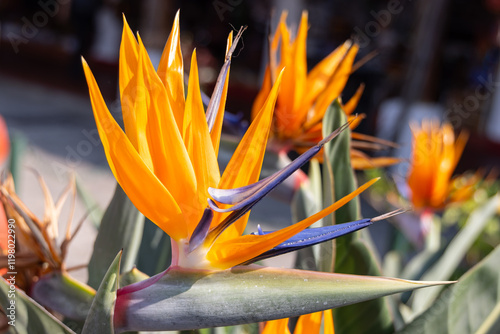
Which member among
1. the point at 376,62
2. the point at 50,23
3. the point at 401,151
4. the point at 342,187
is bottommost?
the point at 342,187

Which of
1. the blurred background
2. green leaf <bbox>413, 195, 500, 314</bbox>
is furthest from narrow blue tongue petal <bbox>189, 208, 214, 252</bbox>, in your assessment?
the blurred background

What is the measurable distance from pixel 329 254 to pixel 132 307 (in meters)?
0.17

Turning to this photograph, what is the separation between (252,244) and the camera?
273mm

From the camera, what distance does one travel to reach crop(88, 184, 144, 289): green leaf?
0.38 metres

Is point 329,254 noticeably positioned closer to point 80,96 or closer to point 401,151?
point 401,151

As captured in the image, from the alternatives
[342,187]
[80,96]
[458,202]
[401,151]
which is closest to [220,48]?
[80,96]

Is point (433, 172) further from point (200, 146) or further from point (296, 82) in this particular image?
point (200, 146)

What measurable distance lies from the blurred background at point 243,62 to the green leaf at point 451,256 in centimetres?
150

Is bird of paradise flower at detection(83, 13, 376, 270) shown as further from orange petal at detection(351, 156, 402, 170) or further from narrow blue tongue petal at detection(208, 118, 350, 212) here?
orange petal at detection(351, 156, 402, 170)

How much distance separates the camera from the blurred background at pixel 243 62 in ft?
9.08

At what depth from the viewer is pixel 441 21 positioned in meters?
2.47

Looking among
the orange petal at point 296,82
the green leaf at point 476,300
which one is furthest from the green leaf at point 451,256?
the orange petal at point 296,82

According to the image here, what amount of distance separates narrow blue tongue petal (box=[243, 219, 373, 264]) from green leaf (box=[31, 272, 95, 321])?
125 millimetres

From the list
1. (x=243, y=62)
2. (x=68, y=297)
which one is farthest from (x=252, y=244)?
(x=243, y=62)
